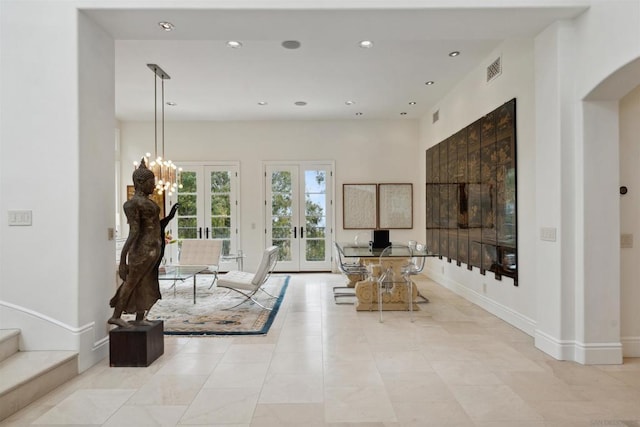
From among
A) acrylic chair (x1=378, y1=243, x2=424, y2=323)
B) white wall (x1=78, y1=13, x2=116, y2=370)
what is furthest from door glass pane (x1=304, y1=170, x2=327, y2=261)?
white wall (x1=78, y1=13, x2=116, y2=370)

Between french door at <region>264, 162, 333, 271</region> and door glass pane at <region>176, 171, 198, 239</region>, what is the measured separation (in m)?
1.58

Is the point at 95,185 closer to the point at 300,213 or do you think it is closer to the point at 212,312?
the point at 212,312

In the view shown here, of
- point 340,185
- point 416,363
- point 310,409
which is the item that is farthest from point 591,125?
point 340,185

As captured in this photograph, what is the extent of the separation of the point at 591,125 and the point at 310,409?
3229 millimetres

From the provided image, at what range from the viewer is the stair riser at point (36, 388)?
7.95 ft

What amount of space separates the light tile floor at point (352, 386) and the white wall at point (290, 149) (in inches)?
176

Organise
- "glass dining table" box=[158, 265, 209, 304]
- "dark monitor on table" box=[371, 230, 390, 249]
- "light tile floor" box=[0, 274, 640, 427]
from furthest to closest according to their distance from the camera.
A: 1. "dark monitor on table" box=[371, 230, 390, 249]
2. "glass dining table" box=[158, 265, 209, 304]
3. "light tile floor" box=[0, 274, 640, 427]

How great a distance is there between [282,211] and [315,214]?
0.73 meters

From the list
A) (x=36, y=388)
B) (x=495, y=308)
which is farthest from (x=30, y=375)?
(x=495, y=308)

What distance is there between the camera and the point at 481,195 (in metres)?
5.11

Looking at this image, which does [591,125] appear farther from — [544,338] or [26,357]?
[26,357]

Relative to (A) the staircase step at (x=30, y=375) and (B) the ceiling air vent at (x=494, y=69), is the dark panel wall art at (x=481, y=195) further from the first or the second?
(A) the staircase step at (x=30, y=375)

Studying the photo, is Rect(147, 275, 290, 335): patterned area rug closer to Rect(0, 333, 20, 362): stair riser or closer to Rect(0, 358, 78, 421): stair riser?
Rect(0, 358, 78, 421): stair riser

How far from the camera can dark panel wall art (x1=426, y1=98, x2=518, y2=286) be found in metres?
4.42
